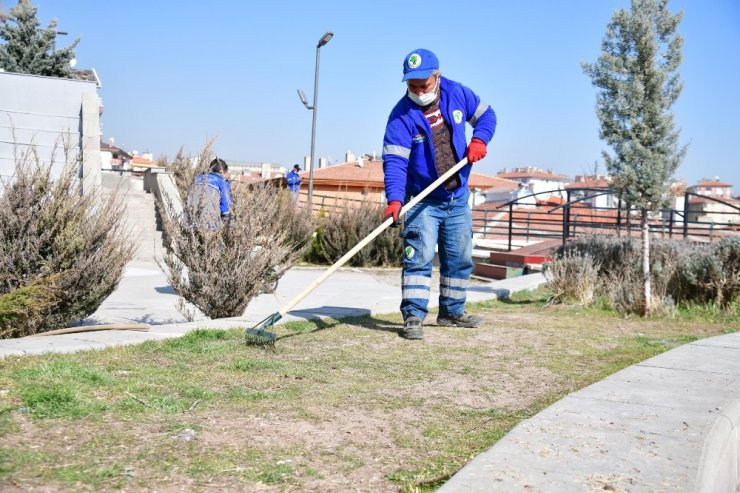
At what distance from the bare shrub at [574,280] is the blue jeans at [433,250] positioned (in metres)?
2.30

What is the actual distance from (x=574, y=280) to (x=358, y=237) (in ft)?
20.4

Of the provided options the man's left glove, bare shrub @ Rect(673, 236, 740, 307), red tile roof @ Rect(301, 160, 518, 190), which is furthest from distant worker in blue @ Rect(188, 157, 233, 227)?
red tile roof @ Rect(301, 160, 518, 190)

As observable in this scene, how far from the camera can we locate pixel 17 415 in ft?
11.2

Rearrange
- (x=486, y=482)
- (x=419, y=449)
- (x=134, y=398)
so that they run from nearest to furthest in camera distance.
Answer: (x=486, y=482), (x=419, y=449), (x=134, y=398)

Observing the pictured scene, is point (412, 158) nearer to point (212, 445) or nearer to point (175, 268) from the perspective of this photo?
point (175, 268)

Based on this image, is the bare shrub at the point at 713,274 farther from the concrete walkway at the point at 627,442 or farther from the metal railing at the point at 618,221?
the concrete walkway at the point at 627,442

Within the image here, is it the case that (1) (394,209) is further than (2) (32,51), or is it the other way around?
(2) (32,51)

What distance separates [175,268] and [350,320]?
1.55m

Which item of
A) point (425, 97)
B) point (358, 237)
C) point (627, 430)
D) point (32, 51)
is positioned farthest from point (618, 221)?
point (32, 51)

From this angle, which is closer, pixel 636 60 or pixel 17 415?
pixel 17 415

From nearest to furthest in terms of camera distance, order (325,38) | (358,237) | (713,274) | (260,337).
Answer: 1. (260,337)
2. (713,274)
3. (358,237)
4. (325,38)

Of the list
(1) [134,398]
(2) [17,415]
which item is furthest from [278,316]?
(2) [17,415]

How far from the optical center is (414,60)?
6.08 m

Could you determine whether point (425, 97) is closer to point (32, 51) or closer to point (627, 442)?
point (627, 442)
